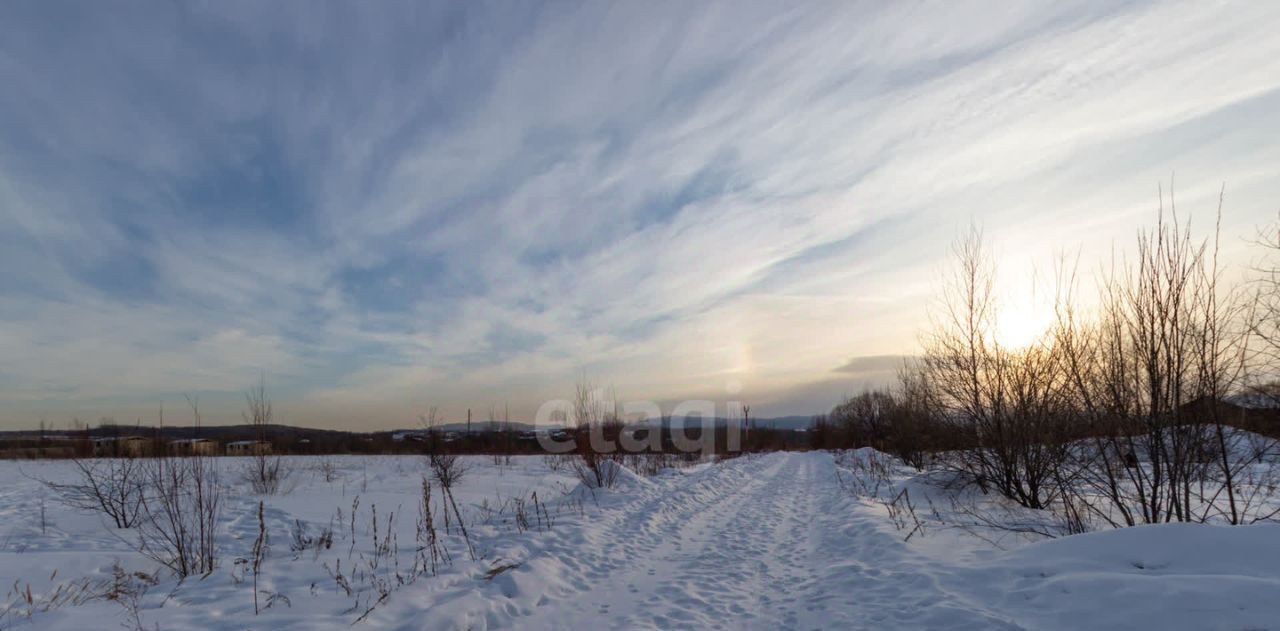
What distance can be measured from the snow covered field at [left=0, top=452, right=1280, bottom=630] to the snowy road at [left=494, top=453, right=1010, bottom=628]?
0.03 meters

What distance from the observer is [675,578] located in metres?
6.25

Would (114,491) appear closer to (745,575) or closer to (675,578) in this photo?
(675,578)

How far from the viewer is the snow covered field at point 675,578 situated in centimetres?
405

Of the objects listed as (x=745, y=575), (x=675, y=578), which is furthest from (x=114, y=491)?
(x=745, y=575)

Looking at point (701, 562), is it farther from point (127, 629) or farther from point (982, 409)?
point (982, 409)

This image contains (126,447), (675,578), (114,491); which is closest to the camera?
(675,578)

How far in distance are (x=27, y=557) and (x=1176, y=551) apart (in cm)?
1263

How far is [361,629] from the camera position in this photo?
4426mm

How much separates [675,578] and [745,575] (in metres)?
0.82

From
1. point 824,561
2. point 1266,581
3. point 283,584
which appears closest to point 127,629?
point 283,584

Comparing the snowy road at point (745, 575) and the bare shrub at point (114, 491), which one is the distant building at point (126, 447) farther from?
the snowy road at point (745, 575)

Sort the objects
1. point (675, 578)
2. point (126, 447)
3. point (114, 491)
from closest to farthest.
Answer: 1. point (675, 578)
2. point (126, 447)
3. point (114, 491)

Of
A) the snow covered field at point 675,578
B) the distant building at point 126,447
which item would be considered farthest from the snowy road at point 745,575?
the distant building at point 126,447

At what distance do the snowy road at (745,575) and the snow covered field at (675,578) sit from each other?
30mm
